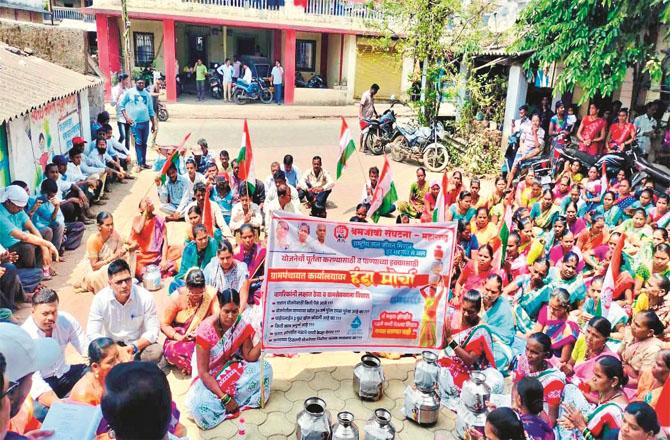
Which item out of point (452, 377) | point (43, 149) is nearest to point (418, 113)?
point (43, 149)

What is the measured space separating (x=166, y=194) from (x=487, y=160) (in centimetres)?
754

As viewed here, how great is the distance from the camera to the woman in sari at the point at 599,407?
11.5ft

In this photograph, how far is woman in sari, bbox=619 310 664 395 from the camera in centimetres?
432

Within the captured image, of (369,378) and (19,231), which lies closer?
(369,378)

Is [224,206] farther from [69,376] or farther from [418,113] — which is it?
[418,113]

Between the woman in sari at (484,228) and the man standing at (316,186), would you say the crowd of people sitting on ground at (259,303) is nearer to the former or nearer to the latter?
the woman in sari at (484,228)

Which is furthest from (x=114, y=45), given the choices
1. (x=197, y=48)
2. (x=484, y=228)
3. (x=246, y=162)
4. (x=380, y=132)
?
(x=484, y=228)

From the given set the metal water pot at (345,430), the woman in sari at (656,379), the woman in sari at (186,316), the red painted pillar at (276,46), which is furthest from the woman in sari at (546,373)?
the red painted pillar at (276,46)

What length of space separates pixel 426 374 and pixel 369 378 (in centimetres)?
50

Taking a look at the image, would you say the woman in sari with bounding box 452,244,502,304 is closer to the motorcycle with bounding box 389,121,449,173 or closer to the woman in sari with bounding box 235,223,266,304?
the woman in sari with bounding box 235,223,266,304

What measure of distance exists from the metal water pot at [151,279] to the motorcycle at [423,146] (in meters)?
7.96

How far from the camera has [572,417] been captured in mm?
3795

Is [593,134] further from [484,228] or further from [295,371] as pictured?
[295,371]

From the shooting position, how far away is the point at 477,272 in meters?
5.98
